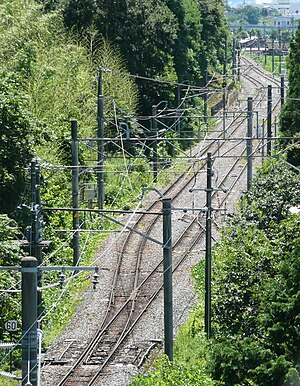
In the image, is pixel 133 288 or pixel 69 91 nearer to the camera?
pixel 133 288

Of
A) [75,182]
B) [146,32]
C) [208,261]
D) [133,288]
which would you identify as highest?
[146,32]

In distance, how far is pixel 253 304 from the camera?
1669 centimetres

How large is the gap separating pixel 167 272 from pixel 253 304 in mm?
2738

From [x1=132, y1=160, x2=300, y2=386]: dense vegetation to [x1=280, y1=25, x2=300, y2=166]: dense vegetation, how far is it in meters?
5.67

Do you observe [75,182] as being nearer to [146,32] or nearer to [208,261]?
[208,261]

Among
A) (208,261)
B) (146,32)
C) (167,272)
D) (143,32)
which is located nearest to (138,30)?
(143,32)

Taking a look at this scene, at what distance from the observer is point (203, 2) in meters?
59.0

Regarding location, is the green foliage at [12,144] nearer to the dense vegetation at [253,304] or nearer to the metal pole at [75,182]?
the metal pole at [75,182]

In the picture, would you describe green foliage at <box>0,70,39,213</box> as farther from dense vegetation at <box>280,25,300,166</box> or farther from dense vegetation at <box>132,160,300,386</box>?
dense vegetation at <box>280,25,300,166</box>

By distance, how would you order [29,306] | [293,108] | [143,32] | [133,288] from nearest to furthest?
[29,306], [133,288], [293,108], [143,32]

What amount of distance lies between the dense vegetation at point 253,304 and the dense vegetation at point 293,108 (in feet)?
18.6

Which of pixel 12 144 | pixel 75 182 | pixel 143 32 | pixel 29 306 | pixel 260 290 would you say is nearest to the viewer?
pixel 29 306

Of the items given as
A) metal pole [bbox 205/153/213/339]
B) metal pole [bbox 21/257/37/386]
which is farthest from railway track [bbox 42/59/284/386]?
metal pole [bbox 21/257/37/386]

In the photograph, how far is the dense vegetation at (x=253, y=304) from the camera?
489 inches
